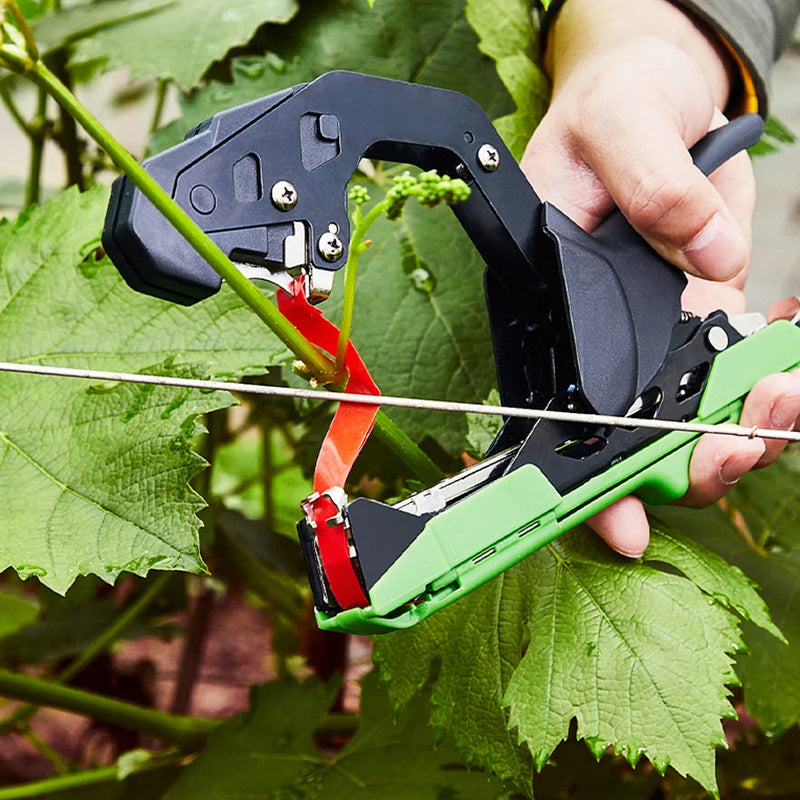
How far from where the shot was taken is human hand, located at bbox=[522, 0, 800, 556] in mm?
599

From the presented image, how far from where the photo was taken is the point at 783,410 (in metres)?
0.61

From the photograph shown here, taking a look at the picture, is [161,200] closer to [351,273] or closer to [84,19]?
[351,273]

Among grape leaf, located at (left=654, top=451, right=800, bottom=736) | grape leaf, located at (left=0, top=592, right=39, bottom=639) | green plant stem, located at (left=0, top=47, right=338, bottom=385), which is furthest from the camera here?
grape leaf, located at (left=0, top=592, right=39, bottom=639)

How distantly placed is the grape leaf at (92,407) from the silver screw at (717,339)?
0.29 meters

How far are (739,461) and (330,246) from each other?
0.30 meters

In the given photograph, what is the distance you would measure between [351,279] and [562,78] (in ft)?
1.22

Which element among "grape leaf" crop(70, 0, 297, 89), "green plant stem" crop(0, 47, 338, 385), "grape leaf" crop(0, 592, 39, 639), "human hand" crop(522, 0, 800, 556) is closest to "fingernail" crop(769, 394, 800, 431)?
"human hand" crop(522, 0, 800, 556)

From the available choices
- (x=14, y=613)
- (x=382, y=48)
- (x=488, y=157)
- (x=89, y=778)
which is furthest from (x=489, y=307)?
(x=14, y=613)

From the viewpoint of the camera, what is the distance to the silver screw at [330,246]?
470 mm

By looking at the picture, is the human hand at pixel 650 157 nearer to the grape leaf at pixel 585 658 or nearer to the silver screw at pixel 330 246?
the grape leaf at pixel 585 658

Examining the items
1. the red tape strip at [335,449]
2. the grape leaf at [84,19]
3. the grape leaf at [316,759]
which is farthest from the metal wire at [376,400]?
the grape leaf at [84,19]

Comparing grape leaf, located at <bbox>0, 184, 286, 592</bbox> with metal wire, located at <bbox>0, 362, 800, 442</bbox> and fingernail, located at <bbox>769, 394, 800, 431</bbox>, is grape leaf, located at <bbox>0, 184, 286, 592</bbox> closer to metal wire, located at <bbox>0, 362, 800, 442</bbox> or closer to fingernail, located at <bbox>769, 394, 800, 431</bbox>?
metal wire, located at <bbox>0, 362, 800, 442</bbox>

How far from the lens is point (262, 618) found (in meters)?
1.54

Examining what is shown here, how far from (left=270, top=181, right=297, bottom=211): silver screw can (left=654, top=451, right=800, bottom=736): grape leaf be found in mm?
386
